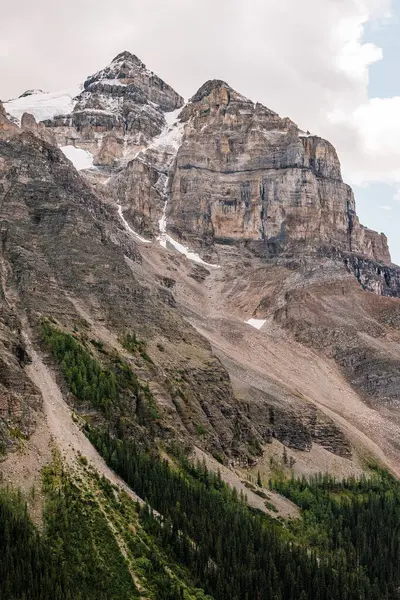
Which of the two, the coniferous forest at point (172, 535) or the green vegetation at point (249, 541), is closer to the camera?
the coniferous forest at point (172, 535)

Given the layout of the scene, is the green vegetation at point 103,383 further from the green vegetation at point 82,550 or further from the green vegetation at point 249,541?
the green vegetation at point 82,550

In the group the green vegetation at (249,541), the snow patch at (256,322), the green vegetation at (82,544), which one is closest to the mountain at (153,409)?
the green vegetation at (82,544)

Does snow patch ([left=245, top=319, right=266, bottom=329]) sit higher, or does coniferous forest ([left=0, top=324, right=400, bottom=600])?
snow patch ([left=245, top=319, right=266, bottom=329])

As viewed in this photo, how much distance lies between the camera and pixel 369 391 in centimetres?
14912

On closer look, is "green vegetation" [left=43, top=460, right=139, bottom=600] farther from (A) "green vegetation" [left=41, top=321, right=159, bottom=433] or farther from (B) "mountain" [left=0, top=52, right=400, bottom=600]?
(A) "green vegetation" [left=41, top=321, right=159, bottom=433]

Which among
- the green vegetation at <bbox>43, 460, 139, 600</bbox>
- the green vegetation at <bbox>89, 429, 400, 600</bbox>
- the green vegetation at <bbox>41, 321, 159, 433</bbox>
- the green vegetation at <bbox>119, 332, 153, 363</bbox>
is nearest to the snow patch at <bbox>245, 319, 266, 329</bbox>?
the green vegetation at <bbox>119, 332, 153, 363</bbox>

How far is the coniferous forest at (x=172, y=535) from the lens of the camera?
52750 millimetres

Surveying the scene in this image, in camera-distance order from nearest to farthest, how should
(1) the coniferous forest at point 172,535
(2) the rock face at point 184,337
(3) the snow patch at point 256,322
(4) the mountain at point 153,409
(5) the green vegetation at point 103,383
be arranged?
(1) the coniferous forest at point 172,535, (4) the mountain at point 153,409, (5) the green vegetation at point 103,383, (2) the rock face at point 184,337, (3) the snow patch at point 256,322

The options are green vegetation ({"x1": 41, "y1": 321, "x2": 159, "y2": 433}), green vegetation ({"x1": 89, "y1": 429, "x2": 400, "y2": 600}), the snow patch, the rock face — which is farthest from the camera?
the snow patch

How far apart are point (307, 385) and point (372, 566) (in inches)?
2482

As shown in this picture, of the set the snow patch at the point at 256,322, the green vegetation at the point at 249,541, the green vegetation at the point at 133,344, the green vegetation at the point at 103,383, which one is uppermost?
the snow patch at the point at 256,322

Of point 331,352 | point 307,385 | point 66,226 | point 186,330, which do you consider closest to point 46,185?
point 66,226

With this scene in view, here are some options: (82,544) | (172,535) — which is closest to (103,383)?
(172,535)

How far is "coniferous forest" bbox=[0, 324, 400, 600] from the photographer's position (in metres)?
52.8
